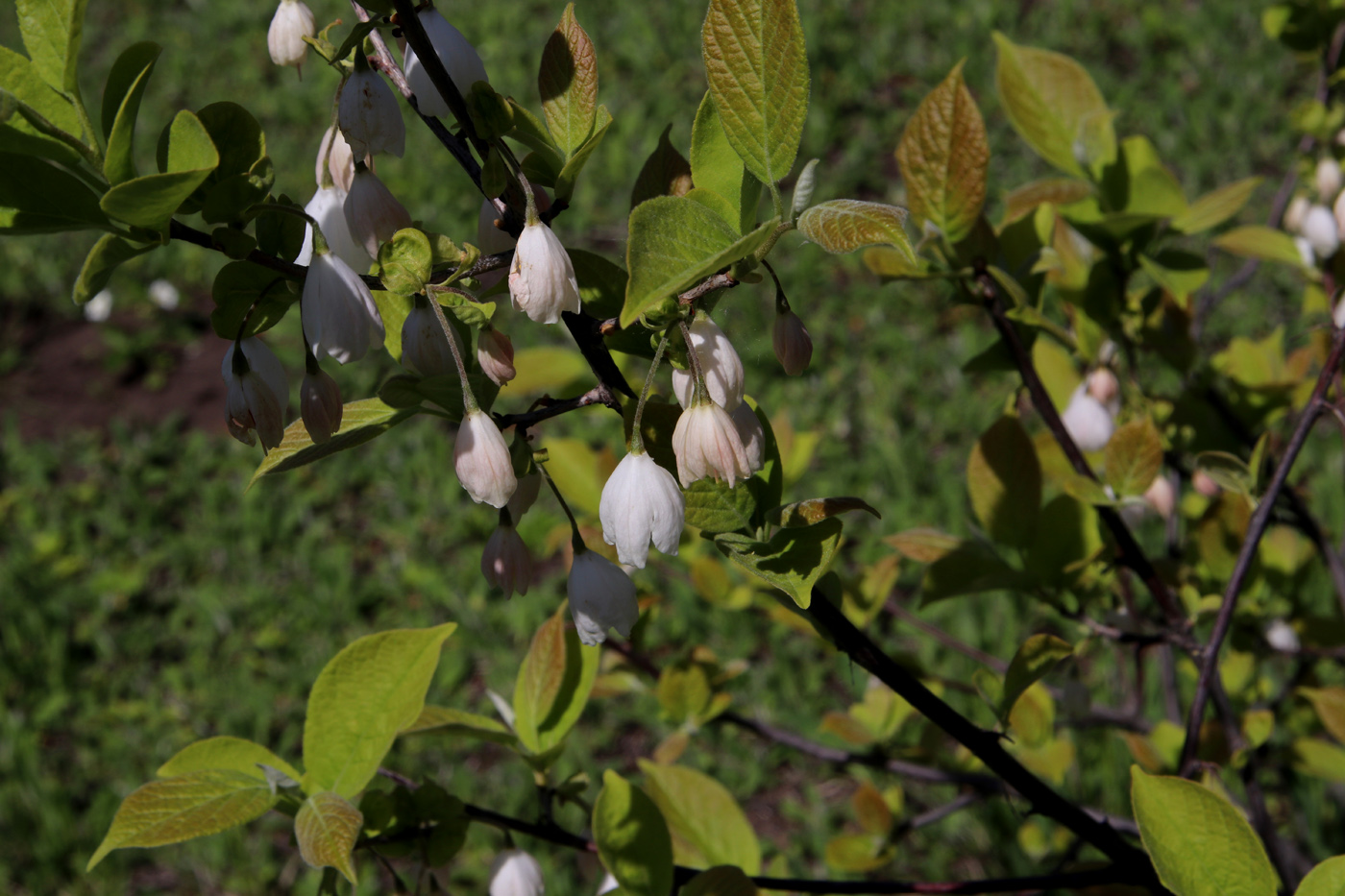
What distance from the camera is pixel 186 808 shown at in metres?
0.77

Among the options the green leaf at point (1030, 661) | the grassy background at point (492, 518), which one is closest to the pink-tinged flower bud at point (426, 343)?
the green leaf at point (1030, 661)

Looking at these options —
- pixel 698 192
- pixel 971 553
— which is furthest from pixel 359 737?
pixel 971 553

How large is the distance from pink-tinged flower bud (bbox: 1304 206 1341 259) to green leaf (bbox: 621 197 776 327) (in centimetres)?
108

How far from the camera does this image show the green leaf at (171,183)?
0.54 meters

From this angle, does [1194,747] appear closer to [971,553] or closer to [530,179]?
[971,553]

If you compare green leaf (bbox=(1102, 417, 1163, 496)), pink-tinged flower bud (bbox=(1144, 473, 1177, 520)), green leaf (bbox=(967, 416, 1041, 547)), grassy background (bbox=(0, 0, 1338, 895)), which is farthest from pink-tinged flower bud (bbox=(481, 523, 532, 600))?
grassy background (bbox=(0, 0, 1338, 895))

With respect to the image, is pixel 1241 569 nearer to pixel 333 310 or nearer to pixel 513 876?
pixel 513 876

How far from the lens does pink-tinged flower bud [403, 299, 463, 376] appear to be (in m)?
0.67

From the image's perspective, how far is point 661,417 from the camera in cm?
71

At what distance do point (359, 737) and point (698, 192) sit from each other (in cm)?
51

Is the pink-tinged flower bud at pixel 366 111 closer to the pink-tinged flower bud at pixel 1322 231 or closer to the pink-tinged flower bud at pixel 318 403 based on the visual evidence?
the pink-tinged flower bud at pixel 318 403

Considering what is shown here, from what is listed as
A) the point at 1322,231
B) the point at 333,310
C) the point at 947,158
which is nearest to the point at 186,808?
the point at 333,310

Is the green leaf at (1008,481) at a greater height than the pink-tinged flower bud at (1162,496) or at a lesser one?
greater

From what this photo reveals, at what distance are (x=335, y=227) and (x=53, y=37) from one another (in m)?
0.20
